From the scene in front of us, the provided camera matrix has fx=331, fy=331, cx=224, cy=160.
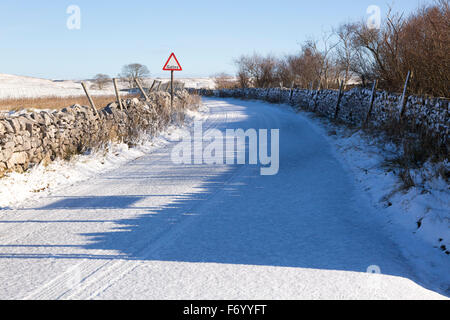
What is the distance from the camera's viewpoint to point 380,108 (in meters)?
11.8

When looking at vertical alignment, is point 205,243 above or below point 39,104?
below

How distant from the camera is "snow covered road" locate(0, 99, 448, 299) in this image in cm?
337

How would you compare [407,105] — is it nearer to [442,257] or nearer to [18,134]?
[442,257]

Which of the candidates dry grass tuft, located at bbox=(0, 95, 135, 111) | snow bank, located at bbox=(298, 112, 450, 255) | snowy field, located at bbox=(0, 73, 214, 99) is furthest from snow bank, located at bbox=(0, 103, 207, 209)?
snowy field, located at bbox=(0, 73, 214, 99)

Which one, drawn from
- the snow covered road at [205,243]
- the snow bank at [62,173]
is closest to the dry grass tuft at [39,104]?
the snow bank at [62,173]

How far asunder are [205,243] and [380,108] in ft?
→ 32.3

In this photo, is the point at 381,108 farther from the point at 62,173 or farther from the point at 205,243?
the point at 62,173

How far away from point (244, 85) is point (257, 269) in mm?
45559

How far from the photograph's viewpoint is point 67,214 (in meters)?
5.43

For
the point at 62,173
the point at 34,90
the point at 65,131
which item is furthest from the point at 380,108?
the point at 34,90

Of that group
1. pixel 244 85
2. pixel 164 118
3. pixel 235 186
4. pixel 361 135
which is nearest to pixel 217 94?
A: pixel 244 85

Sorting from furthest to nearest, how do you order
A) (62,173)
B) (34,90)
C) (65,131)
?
(34,90) < (65,131) < (62,173)

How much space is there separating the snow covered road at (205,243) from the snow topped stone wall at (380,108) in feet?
8.88

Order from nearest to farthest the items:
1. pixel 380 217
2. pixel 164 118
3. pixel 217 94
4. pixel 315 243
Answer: pixel 315 243 < pixel 380 217 < pixel 164 118 < pixel 217 94
